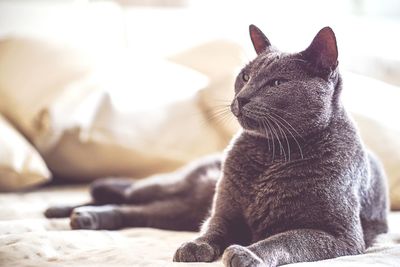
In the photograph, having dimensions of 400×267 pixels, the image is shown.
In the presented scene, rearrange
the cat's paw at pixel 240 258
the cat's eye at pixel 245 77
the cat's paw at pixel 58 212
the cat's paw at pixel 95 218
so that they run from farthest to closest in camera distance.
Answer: the cat's paw at pixel 58 212 → the cat's paw at pixel 95 218 → the cat's eye at pixel 245 77 → the cat's paw at pixel 240 258

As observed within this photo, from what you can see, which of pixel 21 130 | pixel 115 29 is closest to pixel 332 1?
pixel 115 29

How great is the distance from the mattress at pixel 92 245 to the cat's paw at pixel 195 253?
0.07ft

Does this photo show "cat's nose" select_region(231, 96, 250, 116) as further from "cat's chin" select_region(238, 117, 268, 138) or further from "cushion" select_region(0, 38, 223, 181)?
"cushion" select_region(0, 38, 223, 181)

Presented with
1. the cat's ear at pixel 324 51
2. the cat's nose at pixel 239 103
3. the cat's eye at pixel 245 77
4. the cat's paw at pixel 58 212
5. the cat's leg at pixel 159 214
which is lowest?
the cat's leg at pixel 159 214

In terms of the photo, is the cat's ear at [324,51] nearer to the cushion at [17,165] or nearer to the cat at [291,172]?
the cat at [291,172]

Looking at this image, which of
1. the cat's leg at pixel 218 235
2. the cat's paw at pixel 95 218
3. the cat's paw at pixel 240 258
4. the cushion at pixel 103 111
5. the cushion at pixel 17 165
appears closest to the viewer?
the cat's paw at pixel 240 258

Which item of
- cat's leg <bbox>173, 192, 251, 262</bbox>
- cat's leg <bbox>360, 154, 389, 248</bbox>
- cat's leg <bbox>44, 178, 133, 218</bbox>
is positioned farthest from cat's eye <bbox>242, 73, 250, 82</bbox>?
cat's leg <bbox>44, 178, 133, 218</bbox>

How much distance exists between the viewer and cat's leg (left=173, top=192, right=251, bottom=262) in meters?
1.08

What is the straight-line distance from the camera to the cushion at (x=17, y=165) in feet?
5.71

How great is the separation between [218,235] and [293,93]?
318 mm

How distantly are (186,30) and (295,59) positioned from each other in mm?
1302

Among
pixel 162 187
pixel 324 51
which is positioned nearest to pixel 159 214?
pixel 162 187

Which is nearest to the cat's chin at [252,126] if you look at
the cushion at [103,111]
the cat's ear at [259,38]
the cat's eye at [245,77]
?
the cat's eye at [245,77]

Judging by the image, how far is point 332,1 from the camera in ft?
8.99
